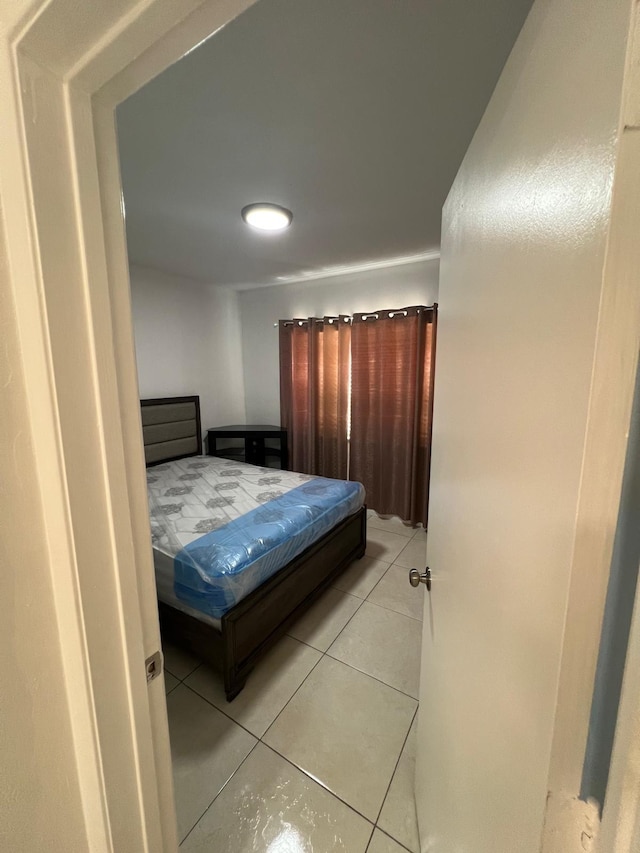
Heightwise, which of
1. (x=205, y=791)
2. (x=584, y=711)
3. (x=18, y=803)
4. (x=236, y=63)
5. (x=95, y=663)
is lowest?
(x=205, y=791)

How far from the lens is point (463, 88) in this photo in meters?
1.19

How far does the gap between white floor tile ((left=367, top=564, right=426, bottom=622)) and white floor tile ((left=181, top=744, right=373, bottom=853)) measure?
109cm

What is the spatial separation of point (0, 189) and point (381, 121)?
1438 millimetres

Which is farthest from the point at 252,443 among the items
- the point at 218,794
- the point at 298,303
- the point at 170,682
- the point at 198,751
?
the point at 218,794

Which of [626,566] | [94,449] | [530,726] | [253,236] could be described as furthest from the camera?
[253,236]

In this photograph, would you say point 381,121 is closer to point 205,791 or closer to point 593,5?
point 593,5

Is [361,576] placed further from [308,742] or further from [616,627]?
[616,627]

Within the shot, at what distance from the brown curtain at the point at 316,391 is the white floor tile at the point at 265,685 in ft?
6.40

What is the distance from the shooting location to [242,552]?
168cm

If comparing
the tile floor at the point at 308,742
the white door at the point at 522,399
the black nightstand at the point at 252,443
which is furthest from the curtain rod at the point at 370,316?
the tile floor at the point at 308,742

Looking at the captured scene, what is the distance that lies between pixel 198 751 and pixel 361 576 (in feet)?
4.71

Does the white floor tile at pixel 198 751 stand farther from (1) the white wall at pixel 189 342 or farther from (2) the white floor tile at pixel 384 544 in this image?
(1) the white wall at pixel 189 342

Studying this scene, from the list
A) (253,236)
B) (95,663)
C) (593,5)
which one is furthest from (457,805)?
(253,236)

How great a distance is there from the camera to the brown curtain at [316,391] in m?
3.44
